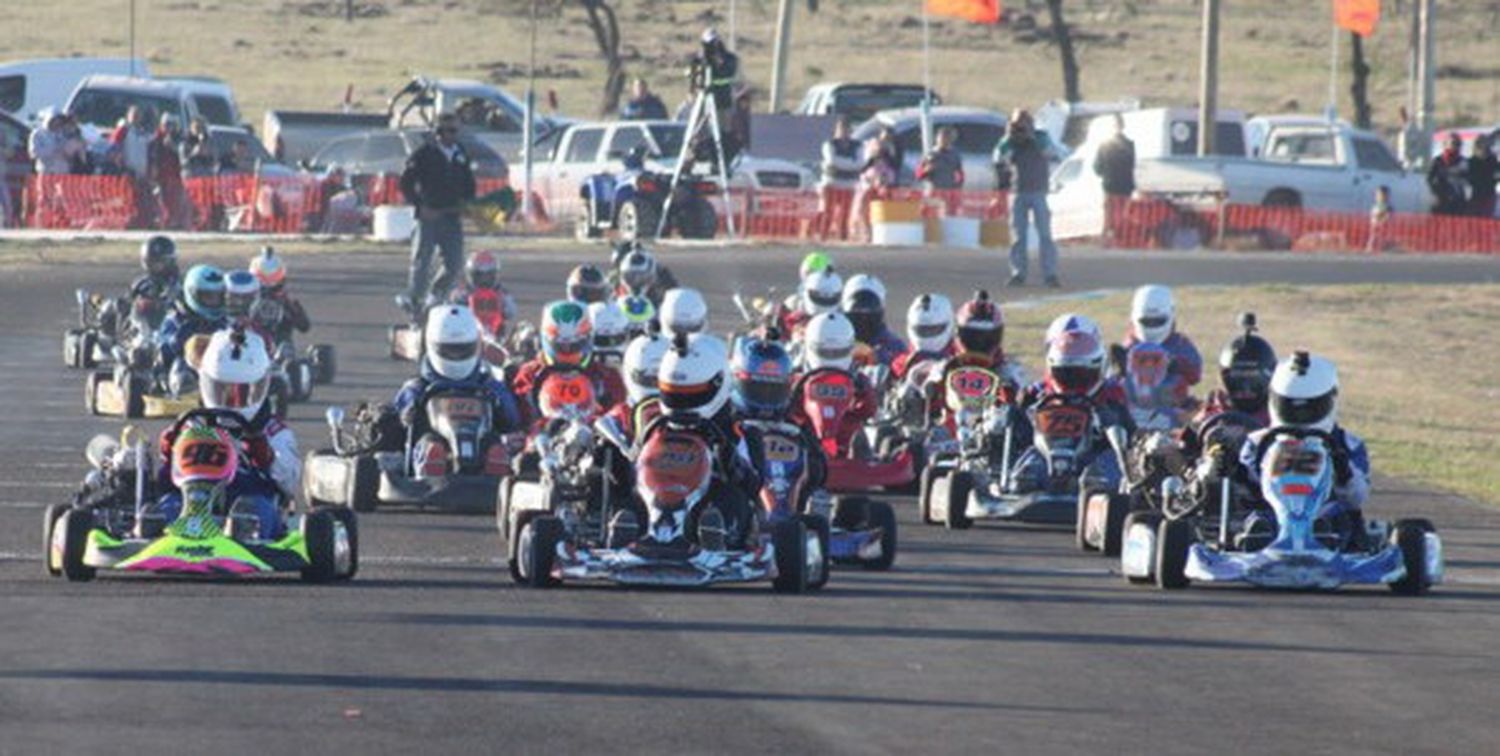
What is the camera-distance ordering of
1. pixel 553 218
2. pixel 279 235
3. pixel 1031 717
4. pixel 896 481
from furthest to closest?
pixel 553 218
pixel 279 235
pixel 896 481
pixel 1031 717

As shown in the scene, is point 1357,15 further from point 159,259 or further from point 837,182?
point 159,259

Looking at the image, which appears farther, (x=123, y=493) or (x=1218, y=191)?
(x=1218, y=191)

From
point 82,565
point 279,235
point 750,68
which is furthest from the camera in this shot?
point 750,68

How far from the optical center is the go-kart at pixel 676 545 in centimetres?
1514

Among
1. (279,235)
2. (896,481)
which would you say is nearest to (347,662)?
(896,481)

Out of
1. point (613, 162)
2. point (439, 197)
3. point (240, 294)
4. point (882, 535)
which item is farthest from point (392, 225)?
point (882, 535)

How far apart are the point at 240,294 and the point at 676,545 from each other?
10.6m

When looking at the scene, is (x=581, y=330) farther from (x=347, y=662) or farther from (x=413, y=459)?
(x=347, y=662)

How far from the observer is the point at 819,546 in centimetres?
1533

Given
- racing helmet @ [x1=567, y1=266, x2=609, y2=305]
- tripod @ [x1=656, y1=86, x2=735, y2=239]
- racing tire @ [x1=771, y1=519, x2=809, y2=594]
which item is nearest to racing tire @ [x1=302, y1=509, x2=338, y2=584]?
racing tire @ [x1=771, y1=519, x2=809, y2=594]

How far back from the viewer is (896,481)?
2056cm

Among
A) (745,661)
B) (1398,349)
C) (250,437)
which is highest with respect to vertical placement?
(250,437)

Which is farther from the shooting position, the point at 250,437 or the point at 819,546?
the point at 250,437

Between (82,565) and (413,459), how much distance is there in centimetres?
430
